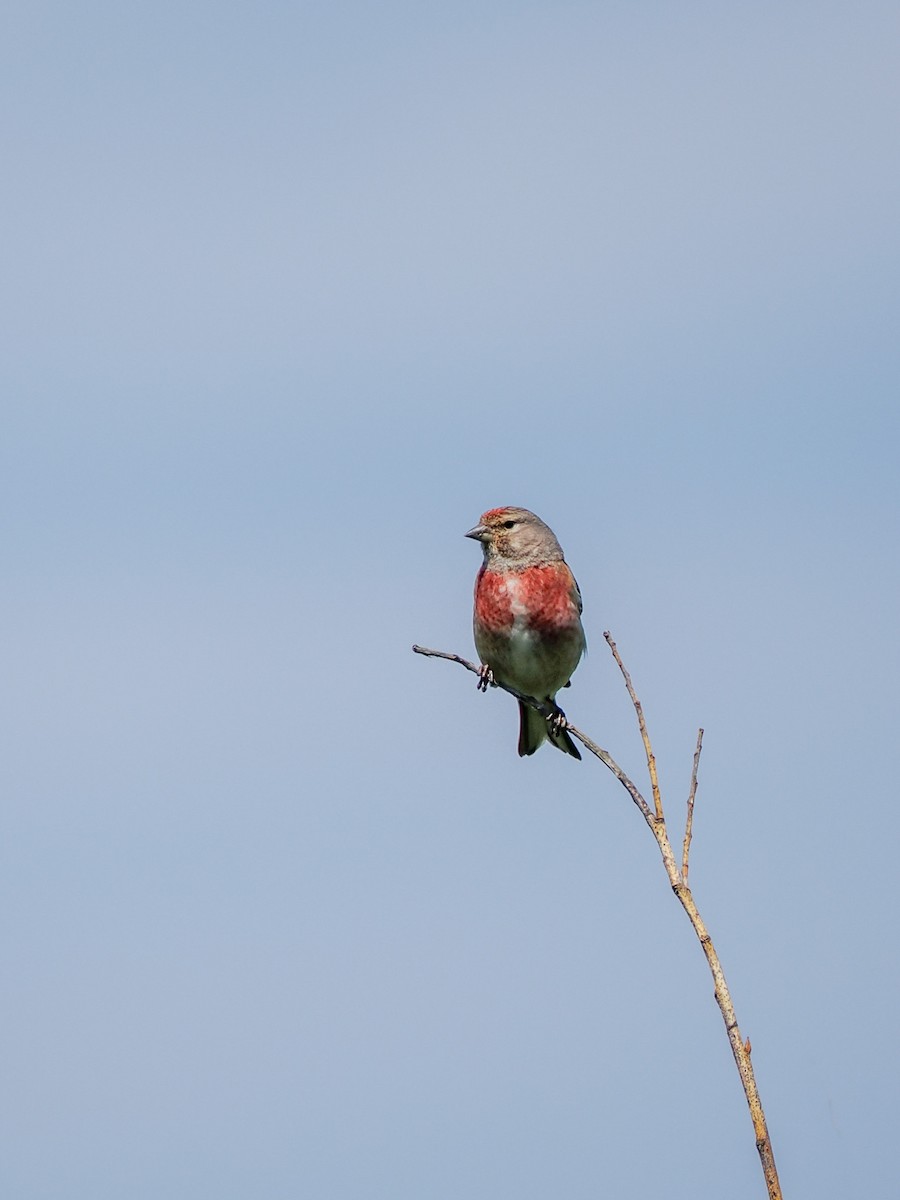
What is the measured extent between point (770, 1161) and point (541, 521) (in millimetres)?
7505

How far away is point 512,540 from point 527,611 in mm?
513

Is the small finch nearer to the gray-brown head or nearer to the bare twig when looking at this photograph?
the gray-brown head

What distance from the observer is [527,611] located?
1038 cm

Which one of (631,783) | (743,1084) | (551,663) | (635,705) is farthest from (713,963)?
(551,663)

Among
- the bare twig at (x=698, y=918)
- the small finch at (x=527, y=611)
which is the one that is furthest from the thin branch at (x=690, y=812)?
the small finch at (x=527, y=611)

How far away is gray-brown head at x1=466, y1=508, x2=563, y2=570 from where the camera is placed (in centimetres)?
1059

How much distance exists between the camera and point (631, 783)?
4.54m

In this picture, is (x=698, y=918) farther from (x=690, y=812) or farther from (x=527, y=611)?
(x=527, y=611)

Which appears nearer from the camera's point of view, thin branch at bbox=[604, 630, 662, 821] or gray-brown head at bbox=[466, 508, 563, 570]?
thin branch at bbox=[604, 630, 662, 821]

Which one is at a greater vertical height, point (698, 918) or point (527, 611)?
point (527, 611)

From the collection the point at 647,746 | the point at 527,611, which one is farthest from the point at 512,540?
the point at 647,746

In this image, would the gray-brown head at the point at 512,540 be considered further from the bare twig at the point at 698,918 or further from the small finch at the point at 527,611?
the bare twig at the point at 698,918

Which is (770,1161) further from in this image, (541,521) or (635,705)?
(541,521)

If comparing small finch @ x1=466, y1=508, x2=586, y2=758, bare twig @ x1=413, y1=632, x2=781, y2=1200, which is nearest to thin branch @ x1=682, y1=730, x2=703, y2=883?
bare twig @ x1=413, y1=632, x2=781, y2=1200
